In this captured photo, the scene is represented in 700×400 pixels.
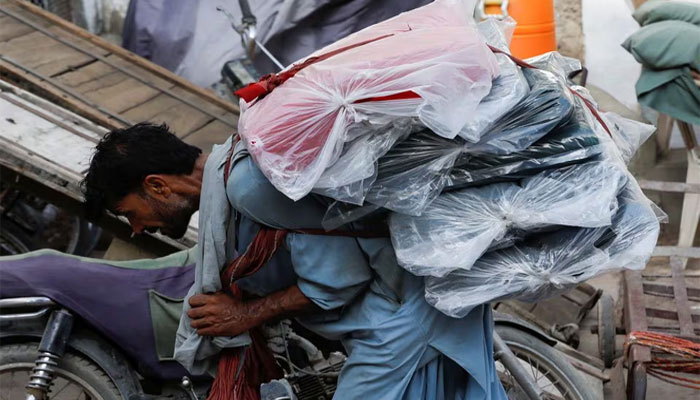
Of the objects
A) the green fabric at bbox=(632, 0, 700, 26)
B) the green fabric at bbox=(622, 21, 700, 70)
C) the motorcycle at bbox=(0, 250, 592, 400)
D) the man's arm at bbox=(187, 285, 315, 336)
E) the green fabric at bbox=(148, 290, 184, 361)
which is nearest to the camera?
the man's arm at bbox=(187, 285, 315, 336)

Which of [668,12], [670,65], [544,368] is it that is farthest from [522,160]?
[668,12]

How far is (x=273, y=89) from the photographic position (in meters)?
2.37

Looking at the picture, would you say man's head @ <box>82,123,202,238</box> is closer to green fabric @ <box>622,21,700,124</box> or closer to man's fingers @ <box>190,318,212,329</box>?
man's fingers @ <box>190,318,212,329</box>

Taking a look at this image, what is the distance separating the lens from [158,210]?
8.61ft

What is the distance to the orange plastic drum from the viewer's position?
5.55 m

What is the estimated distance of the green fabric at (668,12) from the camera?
4.99 metres

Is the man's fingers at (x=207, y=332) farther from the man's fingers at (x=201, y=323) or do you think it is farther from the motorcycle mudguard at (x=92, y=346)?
the motorcycle mudguard at (x=92, y=346)

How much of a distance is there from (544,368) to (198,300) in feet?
4.56

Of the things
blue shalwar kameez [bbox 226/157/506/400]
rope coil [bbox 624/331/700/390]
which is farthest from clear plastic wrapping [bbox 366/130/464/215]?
rope coil [bbox 624/331/700/390]

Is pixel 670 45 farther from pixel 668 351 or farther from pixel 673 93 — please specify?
pixel 668 351

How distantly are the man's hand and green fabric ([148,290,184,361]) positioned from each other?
481 mm

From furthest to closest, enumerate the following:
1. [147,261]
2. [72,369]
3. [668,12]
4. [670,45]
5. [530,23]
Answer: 1. [530,23]
2. [668,12]
3. [670,45]
4. [147,261]
5. [72,369]

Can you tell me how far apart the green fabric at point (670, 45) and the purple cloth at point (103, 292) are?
3060 mm

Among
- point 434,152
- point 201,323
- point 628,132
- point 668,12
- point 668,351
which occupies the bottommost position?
point 668,351
